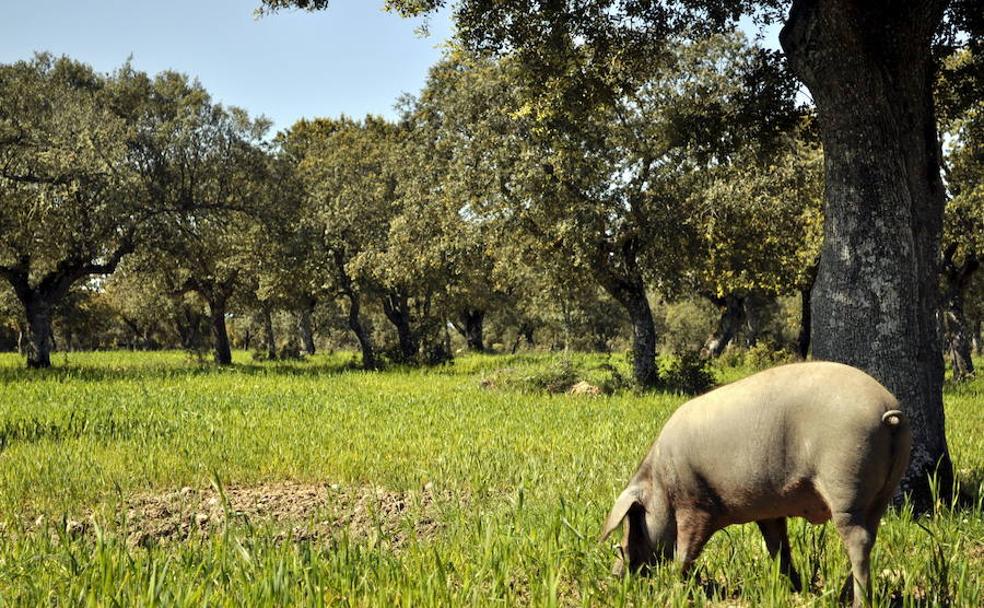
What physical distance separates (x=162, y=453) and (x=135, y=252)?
67.5 ft

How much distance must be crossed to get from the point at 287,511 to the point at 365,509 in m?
0.81

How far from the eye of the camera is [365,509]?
7.19m

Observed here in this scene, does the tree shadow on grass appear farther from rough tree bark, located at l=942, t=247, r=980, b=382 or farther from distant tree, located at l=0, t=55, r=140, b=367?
rough tree bark, located at l=942, t=247, r=980, b=382

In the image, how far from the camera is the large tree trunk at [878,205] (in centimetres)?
714

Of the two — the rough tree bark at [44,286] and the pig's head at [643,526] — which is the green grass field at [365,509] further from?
the rough tree bark at [44,286]

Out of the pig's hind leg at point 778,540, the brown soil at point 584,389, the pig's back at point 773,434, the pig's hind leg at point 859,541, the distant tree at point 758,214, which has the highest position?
the distant tree at point 758,214

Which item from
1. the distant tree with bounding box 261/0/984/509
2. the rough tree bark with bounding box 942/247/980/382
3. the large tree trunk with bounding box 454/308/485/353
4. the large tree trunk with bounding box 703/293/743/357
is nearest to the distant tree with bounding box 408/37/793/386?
the distant tree with bounding box 261/0/984/509

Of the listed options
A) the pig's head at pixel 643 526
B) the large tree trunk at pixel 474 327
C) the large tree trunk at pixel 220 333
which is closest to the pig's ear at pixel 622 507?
the pig's head at pixel 643 526

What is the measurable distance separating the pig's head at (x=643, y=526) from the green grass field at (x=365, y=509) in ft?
0.50

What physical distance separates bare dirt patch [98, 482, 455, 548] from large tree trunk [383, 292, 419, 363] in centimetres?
2450

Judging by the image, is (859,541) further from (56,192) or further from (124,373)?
(56,192)

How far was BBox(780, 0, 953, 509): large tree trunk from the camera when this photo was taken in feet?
23.4

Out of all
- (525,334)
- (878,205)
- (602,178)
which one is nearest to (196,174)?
(602,178)

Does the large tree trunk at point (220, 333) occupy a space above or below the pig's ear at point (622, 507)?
above
